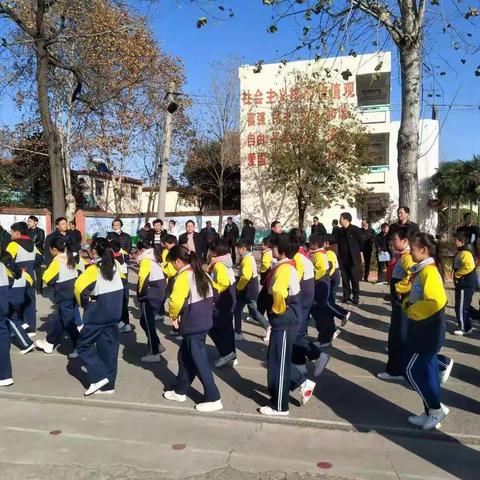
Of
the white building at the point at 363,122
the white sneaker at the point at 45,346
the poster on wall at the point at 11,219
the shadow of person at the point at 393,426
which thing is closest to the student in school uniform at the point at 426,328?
the shadow of person at the point at 393,426

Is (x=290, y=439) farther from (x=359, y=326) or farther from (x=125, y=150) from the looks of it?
(x=125, y=150)

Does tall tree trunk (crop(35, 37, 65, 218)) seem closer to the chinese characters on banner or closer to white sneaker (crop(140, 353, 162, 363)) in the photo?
white sneaker (crop(140, 353, 162, 363))

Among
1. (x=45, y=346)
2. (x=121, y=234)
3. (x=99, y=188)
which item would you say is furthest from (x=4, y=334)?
(x=99, y=188)

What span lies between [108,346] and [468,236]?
18.6 ft

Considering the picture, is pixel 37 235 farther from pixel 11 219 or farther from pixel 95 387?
pixel 11 219

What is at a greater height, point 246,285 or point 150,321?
point 246,285

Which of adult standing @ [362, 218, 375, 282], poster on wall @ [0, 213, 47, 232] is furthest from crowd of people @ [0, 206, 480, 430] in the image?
poster on wall @ [0, 213, 47, 232]

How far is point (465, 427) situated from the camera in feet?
14.6

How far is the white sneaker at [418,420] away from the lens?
4.47 meters

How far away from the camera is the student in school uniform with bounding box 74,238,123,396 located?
5.35 m

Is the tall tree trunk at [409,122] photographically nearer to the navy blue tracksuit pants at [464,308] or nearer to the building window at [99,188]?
the navy blue tracksuit pants at [464,308]

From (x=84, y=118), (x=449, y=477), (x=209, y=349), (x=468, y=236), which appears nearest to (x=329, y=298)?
(x=209, y=349)

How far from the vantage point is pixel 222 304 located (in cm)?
610

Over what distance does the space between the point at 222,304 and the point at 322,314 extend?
1.76 m
